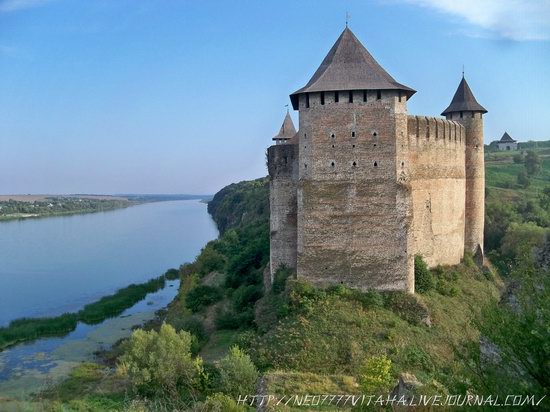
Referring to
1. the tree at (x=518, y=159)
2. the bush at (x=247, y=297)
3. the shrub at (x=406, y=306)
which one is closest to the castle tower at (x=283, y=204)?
the bush at (x=247, y=297)

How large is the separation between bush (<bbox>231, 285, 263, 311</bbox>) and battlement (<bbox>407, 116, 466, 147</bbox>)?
7.33 metres

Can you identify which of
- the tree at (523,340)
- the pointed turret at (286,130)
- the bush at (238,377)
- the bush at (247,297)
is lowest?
the bush at (238,377)

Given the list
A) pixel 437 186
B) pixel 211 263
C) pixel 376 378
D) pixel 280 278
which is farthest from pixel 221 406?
pixel 211 263

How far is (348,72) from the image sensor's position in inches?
600

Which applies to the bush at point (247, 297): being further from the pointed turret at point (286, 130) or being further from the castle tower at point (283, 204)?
the pointed turret at point (286, 130)

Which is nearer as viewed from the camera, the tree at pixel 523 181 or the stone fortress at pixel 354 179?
the stone fortress at pixel 354 179

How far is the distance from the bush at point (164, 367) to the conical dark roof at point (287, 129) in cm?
1321

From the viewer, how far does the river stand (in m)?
19.4

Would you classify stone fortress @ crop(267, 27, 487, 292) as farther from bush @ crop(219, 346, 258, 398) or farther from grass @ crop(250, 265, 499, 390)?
bush @ crop(219, 346, 258, 398)

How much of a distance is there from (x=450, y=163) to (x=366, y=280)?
6307mm

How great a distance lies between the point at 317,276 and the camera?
597 inches

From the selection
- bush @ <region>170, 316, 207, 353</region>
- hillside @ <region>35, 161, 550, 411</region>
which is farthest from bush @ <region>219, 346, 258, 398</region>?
bush @ <region>170, 316, 207, 353</region>

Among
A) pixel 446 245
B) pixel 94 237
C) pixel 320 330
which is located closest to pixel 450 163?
pixel 446 245

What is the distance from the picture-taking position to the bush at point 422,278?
16.2m
